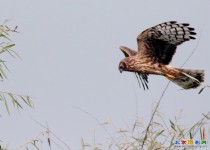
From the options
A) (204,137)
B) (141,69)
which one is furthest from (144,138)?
(141,69)

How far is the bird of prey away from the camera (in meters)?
9.86

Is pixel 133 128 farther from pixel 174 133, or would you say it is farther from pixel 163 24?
pixel 163 24

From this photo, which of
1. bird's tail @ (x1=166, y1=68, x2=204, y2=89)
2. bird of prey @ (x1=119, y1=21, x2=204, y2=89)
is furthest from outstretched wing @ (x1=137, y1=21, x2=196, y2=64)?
bird's tail @ (x1=166, y1=68, x2=204, y2=89)

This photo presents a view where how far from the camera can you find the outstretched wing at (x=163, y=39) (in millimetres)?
9820

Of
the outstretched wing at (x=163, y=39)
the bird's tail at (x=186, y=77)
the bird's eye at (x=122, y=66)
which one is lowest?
the bird's tail at (x=186, y=77)

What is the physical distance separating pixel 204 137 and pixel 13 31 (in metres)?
2.17

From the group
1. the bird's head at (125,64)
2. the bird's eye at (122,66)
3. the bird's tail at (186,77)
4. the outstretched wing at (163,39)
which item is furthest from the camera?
the bird's eye at (122,66)

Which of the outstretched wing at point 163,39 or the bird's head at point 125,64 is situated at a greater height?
the outstretched wing at point 163,39

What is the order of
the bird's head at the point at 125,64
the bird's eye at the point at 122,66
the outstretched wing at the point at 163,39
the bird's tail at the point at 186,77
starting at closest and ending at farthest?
1. the bird's tail at the point at 186,77
2. the outstretched wing at the point at 163,39
3. the bird's head at the point at 125,64
4. the bird's eye at the point at 122,66

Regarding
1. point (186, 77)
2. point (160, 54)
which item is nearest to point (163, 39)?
point (160, 54)

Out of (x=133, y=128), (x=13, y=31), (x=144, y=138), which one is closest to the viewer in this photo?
(x=144, y=138)

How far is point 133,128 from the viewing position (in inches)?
206

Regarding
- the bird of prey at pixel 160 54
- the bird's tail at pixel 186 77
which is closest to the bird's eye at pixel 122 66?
the bird of prey at pixel 160 54

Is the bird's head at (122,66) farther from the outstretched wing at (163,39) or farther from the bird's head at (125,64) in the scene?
the outstretched wing at (163,39)
